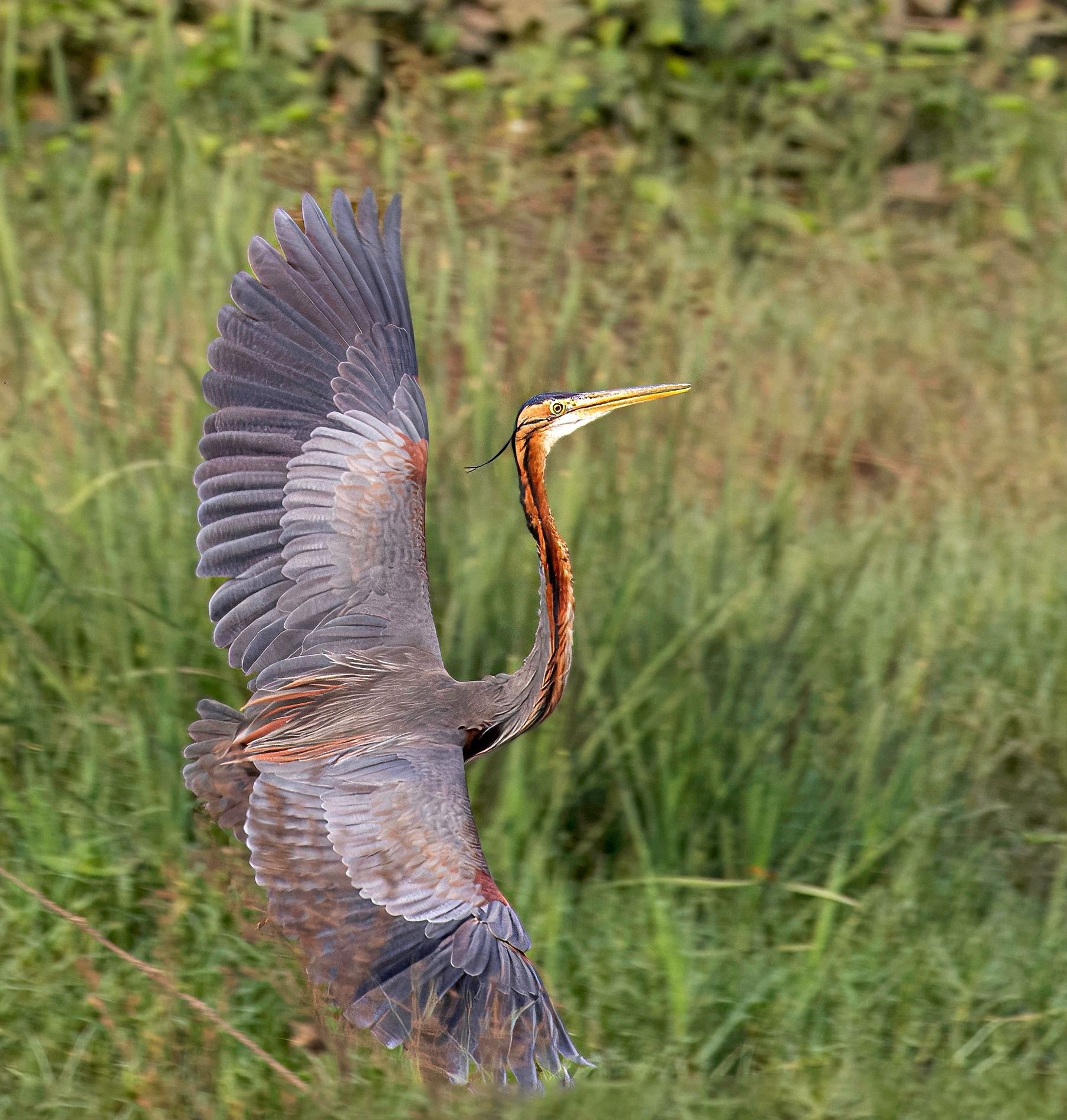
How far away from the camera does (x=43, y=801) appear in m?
3.17

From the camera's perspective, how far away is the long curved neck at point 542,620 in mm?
2393

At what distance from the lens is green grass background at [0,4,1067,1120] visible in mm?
2836

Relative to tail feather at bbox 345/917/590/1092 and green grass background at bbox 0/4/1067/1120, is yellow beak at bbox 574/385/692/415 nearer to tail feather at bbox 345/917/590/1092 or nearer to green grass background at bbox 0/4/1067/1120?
tail feather at bbox 345/917/590/1092

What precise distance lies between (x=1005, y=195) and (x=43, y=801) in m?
4.96

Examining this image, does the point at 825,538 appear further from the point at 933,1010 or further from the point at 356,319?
the point at 356,319

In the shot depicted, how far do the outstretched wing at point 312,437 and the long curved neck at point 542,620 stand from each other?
36cm

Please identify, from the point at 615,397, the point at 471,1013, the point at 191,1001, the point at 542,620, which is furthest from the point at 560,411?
the point at 191,1001

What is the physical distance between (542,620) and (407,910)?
49 cm

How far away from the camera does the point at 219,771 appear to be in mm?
2678

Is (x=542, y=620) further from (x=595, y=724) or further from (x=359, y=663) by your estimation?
(x=595, y=724)

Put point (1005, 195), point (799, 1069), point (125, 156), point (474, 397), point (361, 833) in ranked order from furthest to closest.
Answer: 1. point (1005, 195)
2. point (125, 156)
3. point (474, 397)
4. point (799, 1069)
5. point (361, 833)

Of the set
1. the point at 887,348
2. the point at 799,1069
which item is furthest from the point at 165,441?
the point at 887,348

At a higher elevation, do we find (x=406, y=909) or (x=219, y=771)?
(x=219, y=771)

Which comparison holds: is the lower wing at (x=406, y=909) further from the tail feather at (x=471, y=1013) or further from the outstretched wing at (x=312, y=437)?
the outstretched wing at (x=312, y=437)
